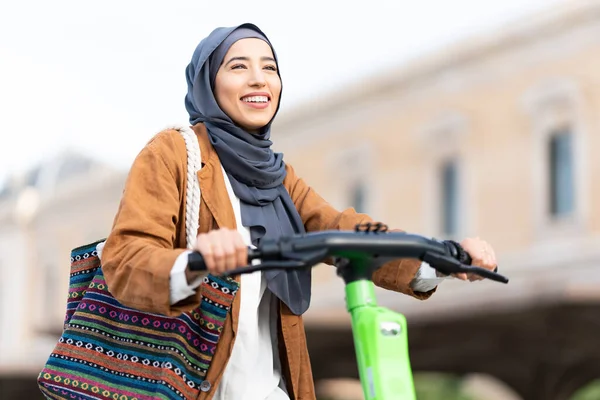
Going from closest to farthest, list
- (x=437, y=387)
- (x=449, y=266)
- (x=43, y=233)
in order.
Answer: (x=449, y=266), (x=437, y=387), (x=43, y=233)

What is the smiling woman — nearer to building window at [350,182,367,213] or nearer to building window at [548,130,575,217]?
building window at [548,130,575,217]

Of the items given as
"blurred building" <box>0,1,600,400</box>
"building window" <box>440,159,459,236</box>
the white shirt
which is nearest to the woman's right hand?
the white shirt

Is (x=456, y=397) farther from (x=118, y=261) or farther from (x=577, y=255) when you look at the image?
(x=118, y=261)

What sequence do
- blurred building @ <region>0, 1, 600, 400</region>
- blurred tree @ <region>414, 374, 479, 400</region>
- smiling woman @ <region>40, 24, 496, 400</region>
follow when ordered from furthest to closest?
blurred tree @ <region>414, 374, 479, 400</region> → blurred building @ <region>0, 1, 600, 400</region> → smiling woman @ <region>40, 24, 496, 400</region>

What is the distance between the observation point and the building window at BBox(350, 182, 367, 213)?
25047mm

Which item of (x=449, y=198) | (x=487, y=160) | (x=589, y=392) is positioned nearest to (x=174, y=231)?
(x=589, y=392)

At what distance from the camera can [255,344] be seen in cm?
250

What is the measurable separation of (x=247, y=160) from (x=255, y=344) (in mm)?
403

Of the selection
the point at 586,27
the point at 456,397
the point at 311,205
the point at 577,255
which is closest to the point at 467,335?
the point at 456,397

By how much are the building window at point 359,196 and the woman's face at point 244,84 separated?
22.3 m

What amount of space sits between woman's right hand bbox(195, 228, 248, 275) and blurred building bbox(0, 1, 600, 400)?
1100cm

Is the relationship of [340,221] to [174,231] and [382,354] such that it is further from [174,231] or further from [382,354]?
[382,354]

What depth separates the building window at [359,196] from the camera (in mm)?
25047

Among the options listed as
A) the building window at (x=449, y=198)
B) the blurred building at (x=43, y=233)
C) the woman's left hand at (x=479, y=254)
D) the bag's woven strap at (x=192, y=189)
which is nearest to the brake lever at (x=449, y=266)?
the woman's left hand at (x=479, y=254)
